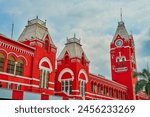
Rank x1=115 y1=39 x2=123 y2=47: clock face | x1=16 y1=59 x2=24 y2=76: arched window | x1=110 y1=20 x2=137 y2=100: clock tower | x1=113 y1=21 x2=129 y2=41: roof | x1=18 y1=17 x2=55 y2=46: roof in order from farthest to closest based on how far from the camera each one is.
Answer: x1=113 y1=21 x2=129 y2=41: roof → x1=115 y1=39 x2=123 y2=47: clock face → x1=110 y1=20 x2=137 y2=100: clock tower → x1=18 y1=17 x2=55 y2=46: roof → x1=16 y1=59 x2=24 y2=76: arched window

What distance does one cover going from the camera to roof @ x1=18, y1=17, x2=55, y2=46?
30922mm

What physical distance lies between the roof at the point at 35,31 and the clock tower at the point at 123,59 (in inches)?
1220

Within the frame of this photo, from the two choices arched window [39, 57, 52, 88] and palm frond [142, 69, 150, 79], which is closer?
arched window [39, 57, 52, 88]

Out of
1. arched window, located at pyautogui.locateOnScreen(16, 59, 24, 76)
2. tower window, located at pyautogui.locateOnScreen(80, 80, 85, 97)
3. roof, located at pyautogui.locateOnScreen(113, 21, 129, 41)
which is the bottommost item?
tower window, located at pyautogui.locateOnScreen(80, 80, 85, 97)

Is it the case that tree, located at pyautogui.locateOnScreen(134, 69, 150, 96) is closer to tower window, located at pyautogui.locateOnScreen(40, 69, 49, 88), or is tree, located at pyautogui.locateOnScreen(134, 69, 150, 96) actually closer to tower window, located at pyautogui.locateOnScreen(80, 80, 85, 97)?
tower window, located at pyautogui.locateOnScreen(80, 80, 85, 97)

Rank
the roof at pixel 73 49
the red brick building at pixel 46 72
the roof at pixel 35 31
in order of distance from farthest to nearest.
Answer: the roof at pixel 73 49 < the roof at pixel 35 31 < the red brick building at pixel 46 72

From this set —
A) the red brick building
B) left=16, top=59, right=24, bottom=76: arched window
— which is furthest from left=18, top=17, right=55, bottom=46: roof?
left=16, top=59, right=24, bottom=76: arched window

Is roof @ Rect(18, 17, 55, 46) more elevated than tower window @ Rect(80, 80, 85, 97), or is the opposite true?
roof @ Rect(18, 17, 55, 46)

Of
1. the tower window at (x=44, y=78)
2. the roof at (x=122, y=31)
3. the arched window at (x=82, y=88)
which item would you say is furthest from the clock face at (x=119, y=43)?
the tower window at (x=44, y=78)

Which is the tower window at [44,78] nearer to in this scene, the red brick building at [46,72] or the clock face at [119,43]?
the red brick building at [46,72]

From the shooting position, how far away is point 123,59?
5938 cm

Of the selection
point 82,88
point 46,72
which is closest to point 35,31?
point 46,72

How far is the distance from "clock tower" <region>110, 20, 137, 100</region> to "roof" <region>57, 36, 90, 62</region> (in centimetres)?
2142

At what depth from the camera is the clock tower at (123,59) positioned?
189 ft
